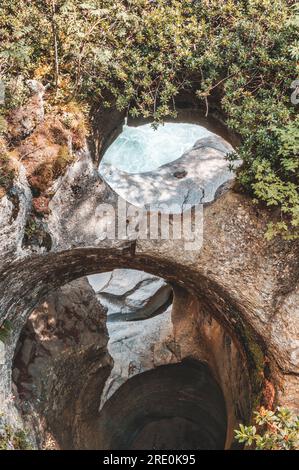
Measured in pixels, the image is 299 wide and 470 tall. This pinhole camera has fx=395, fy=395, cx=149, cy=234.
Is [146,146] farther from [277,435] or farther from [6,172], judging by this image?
[277,435]

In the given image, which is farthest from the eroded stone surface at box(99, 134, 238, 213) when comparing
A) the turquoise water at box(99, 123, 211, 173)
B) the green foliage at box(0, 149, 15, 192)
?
the green foliage at box(0, 149, 15, 192)

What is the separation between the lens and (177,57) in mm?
5121

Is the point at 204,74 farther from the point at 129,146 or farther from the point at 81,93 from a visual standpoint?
the point at 129,146

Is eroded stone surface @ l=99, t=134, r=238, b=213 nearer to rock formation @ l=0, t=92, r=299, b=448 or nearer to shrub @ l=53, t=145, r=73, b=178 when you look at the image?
rock formation @ l=0, t=92, r=299, b=448

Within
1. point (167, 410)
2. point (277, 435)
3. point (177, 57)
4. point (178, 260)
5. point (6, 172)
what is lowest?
point (167, 410)

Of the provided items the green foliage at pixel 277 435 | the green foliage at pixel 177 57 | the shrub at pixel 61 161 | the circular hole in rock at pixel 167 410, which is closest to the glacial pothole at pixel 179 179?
the circular hole in rock at pixel 167 410

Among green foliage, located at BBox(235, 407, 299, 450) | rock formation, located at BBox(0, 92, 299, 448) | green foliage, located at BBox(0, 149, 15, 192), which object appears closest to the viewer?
green foliage, located at BBox(235, 407, 299, 450)

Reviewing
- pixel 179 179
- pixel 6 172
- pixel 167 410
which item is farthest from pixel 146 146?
pixel 6 172

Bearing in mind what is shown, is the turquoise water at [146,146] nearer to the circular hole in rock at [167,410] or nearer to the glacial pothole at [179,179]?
the glacial pothole at [179,179]

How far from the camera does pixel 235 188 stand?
495 centimetres

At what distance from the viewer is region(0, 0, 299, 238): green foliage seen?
466 centimetres

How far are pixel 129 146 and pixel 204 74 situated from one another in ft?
36.4

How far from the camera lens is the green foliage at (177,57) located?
466cm
